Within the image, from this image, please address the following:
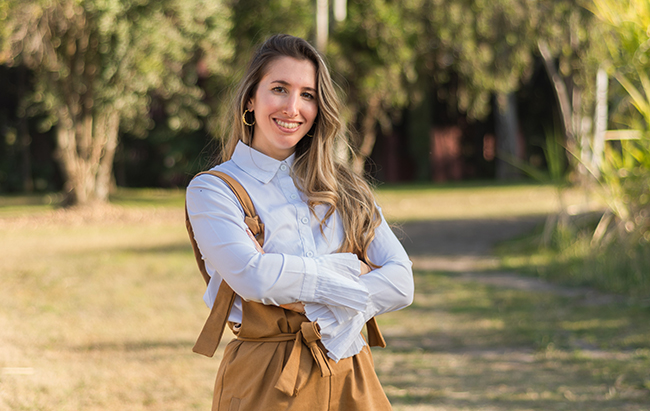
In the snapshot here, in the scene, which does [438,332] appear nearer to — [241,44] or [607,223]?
[607,223]

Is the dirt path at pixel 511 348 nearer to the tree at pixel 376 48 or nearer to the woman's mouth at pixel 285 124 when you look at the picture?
the woman's mouth at pixel 285 124

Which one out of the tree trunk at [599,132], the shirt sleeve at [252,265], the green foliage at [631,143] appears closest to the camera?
the shirt sleeve at [252,265]

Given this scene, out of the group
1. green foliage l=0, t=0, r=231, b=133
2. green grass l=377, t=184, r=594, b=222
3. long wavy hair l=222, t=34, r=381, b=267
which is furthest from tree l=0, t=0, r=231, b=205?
long wavy hair l=222, t=34, r=381, b=267

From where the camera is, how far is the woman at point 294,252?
1716mm

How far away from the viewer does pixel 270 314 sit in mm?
1767

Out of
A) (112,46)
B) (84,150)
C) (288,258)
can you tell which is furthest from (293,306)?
(84,150)

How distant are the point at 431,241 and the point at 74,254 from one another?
5102mm

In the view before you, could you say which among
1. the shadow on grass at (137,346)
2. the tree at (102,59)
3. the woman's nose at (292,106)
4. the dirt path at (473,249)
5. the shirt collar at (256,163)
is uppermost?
the tree at (102,59)

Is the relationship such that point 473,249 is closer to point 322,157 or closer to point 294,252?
point 322,157

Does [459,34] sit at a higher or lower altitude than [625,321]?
higher

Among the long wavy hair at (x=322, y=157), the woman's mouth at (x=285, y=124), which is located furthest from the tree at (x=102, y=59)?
the woman's mouth at (x=285, y=124)

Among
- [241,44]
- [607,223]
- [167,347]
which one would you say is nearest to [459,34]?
[241,44]

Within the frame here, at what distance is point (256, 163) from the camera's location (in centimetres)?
188

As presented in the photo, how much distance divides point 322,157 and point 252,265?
0.41 meters
